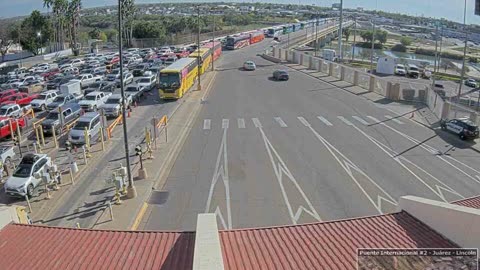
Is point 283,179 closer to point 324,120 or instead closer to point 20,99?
point 324,120

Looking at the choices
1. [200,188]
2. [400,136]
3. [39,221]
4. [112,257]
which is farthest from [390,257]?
[400,136]

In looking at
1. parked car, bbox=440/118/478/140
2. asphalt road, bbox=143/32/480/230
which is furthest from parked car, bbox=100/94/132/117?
parked car, bbox=440/118/478/140

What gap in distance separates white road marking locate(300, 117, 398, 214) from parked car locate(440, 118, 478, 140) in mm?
9766

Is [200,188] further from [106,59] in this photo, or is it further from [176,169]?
[106,59]

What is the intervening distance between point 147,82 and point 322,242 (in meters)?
37.3

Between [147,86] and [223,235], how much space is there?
35130mm

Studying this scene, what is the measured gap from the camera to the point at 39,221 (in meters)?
17.6

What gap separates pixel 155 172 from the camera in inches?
883

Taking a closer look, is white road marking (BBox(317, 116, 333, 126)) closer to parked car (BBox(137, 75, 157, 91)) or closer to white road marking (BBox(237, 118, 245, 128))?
white road marking (BBox(237, 118, 245, 128))

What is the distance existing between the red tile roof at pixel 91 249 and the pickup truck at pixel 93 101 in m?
25.5

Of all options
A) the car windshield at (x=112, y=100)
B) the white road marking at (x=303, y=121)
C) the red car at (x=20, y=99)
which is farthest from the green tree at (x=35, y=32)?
the white road marking at (x=303, y=121)

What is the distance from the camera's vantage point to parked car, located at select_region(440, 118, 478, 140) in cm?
2952

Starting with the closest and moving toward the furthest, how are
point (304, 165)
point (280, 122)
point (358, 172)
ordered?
1. point (358, 172)
2. point (304, 165)
3. point (280, 122)

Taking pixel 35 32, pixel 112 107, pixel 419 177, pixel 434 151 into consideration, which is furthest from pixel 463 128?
pixel 35 32
